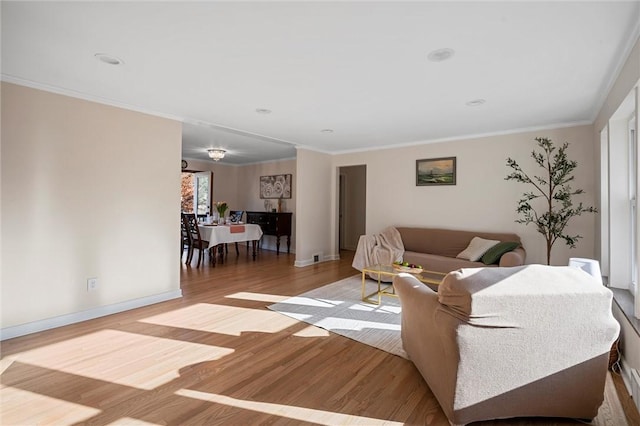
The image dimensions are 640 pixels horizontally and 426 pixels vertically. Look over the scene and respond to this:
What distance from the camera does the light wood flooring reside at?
1.76 meters

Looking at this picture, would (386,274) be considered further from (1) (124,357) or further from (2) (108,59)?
(2) (108,59)

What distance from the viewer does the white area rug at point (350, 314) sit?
2797 mm

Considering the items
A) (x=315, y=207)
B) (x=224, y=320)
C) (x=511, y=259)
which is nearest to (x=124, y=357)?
(x=224, y=320)

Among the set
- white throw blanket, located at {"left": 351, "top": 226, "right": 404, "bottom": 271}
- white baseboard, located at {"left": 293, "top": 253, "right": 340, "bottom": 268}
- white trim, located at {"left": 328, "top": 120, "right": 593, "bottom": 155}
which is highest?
white trim, located at {"left": 328, "top": 120, "right": 593, "bottom": 155}

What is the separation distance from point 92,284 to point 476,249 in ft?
15.5

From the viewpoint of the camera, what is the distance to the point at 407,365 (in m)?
2.32

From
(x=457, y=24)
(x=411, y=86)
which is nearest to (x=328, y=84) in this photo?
(x=411, y=86)

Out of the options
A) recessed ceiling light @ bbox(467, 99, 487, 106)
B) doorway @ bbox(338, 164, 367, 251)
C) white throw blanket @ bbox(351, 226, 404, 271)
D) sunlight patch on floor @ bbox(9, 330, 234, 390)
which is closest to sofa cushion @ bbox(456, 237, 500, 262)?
white throw blanket @ bbox(351, 226, 404, 271)

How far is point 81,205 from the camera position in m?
3.12

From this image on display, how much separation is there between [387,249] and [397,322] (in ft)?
6.09

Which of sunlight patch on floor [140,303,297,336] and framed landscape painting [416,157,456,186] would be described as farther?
framed landscape painting [416,157,456,186]

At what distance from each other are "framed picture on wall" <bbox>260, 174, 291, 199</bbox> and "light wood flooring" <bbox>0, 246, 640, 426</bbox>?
471 cm

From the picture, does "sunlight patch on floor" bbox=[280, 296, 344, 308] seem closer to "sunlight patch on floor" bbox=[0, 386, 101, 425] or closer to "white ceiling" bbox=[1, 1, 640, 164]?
"sunlight patch on floor" bbox=[0, 386, 101, 425]

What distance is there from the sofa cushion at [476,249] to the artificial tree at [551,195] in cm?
62
